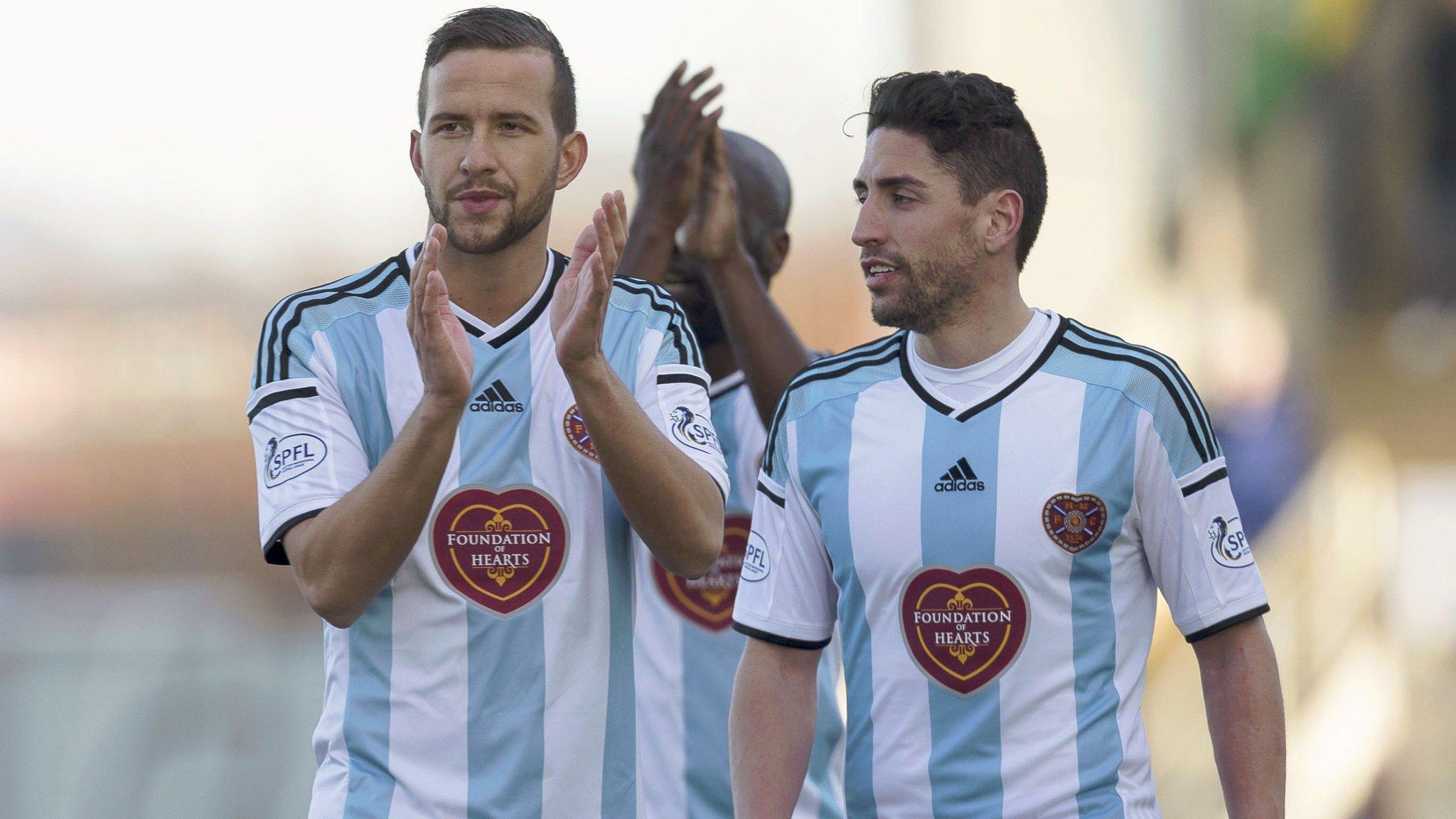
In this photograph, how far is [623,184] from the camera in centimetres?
854

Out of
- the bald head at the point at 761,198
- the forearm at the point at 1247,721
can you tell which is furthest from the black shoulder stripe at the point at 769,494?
the bald head at the point at 761,198

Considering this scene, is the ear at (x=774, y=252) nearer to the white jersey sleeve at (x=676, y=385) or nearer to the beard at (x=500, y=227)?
the white jersey sleeve at (x=676, y=385)

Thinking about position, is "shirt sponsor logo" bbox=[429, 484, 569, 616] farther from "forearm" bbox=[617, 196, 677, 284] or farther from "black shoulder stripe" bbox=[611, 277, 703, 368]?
"forearm" bbox=[617, 196, 677, 284]

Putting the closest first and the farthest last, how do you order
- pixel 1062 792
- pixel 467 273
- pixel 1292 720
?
pixel 1062 792, pixel 467 273, pixel 1292 720

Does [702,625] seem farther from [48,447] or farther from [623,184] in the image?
[48,447]

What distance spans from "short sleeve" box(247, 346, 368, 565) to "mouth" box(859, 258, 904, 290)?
2.98 feet

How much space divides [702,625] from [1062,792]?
134 cm

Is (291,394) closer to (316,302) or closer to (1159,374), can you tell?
(316,302)

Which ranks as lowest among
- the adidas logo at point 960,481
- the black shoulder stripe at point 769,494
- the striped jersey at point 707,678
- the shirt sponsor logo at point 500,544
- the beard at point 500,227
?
the striped jersey at point 707,678

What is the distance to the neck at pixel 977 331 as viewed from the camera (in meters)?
2.97

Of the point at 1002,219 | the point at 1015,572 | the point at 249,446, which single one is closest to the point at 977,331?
the point at 1002,219

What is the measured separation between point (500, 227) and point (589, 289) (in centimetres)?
30

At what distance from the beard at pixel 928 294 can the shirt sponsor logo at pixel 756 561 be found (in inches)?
17.4

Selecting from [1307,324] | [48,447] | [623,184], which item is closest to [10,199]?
[48,447]
